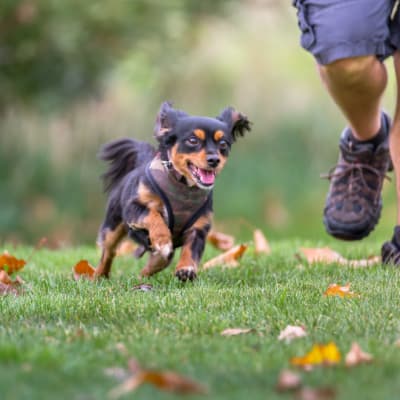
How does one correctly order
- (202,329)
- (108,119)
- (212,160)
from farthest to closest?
(108,119), (212,160), (202,329)

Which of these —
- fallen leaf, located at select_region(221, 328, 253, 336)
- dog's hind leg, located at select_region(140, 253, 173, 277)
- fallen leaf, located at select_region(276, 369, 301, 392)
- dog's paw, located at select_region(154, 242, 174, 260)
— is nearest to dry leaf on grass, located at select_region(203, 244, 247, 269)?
dog's hind leg, located at select_region(140, 253, 173, 277)

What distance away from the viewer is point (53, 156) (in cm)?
1070

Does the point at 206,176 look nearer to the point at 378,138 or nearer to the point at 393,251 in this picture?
the point at 393,251

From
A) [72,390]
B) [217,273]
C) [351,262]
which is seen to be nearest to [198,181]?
[217,273]

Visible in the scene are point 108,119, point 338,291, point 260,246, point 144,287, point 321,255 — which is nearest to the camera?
point 338,291

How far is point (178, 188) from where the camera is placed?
429 cm

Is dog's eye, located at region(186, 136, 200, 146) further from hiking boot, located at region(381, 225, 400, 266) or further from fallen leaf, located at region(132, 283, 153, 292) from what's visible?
hiking boot, located at region(381, 225, 400, 266)

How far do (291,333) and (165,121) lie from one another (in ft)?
5.51

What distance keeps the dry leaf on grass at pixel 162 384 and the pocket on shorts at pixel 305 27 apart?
236cm

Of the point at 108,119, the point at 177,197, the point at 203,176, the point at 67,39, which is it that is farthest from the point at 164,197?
the point at 108,119

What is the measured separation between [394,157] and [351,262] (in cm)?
56

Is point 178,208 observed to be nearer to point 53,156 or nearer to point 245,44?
point 53,156

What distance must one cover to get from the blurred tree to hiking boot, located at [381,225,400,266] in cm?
618

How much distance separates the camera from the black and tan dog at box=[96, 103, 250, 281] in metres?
4.18
